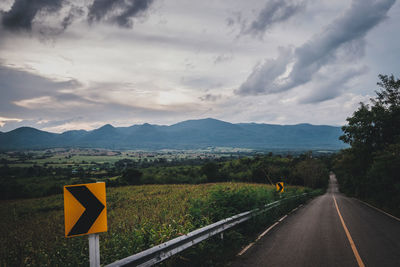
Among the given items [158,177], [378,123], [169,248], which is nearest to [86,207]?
[169,248]

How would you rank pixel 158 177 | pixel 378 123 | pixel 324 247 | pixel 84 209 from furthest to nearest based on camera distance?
pixel 158 177
pixel 378 123
pixel 324 247
pixel 84 209

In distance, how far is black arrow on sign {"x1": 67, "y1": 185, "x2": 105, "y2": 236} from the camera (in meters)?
3.16

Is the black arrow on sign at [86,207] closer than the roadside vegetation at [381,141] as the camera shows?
Yes

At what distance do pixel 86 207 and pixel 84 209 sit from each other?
0.04 m

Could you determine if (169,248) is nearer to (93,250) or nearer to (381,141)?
(93,250)

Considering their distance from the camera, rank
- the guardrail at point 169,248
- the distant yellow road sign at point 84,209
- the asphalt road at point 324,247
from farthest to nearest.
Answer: the asphalt road at point 324,247 < the guardrail at point 169,248 < the distant yellow road sign at point 84,209

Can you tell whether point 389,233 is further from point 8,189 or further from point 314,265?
point 8,189

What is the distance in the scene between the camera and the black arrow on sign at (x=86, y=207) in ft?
10.4

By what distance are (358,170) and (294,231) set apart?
2803 cm

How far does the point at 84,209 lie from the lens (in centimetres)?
322

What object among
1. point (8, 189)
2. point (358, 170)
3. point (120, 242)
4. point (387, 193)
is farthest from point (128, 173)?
point (120, 242)

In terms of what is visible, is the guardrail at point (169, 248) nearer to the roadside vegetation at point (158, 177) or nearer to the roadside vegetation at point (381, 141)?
the roadside vegetation at point (381, 141)

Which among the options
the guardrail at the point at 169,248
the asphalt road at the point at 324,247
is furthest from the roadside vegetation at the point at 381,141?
the guardrail at the point at 169,248

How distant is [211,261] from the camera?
228 inches
